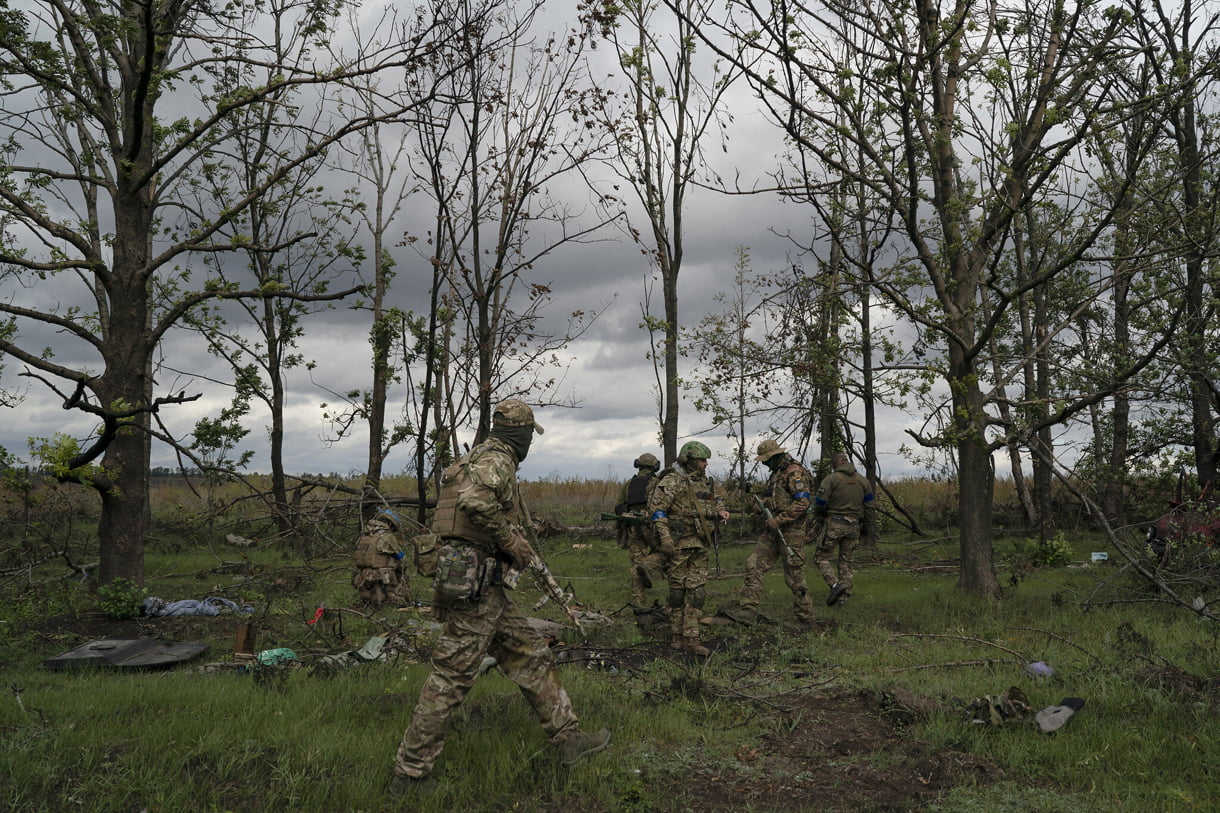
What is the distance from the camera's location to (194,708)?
571 cm

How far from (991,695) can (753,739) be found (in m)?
1.83

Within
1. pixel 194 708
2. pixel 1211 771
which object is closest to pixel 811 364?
pixel 1211 771

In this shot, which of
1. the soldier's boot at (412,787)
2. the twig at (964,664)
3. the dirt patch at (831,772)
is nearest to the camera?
the soldier's boot at (412,787)

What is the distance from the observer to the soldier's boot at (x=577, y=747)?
504cm

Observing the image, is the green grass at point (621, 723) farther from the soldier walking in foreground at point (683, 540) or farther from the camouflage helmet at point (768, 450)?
the camouflage helmet at point (768, 450)

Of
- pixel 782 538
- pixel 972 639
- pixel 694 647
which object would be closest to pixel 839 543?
pixel 782 538

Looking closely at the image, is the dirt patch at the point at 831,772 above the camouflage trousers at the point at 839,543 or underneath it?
underneath

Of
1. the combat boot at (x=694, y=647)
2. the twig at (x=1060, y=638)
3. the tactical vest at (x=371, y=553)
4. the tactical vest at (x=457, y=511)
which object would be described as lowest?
the combat boot at (x=694, y=647)

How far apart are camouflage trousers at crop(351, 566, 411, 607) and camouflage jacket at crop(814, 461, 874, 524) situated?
5.86 meters

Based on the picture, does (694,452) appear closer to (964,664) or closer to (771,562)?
(771,562)

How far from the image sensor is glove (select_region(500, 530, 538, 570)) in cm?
496

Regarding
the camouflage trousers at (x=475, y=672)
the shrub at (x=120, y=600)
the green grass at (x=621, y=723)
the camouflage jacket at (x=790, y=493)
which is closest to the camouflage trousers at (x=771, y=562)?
the camouflage jacket at (x=790, y=493)

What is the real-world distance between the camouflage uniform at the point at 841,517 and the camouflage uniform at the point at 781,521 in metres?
0.68

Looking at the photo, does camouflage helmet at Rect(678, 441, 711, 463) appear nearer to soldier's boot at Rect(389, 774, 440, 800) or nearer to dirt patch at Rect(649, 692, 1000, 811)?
dirt patch at Rect(649, 692, 1000, 811)
